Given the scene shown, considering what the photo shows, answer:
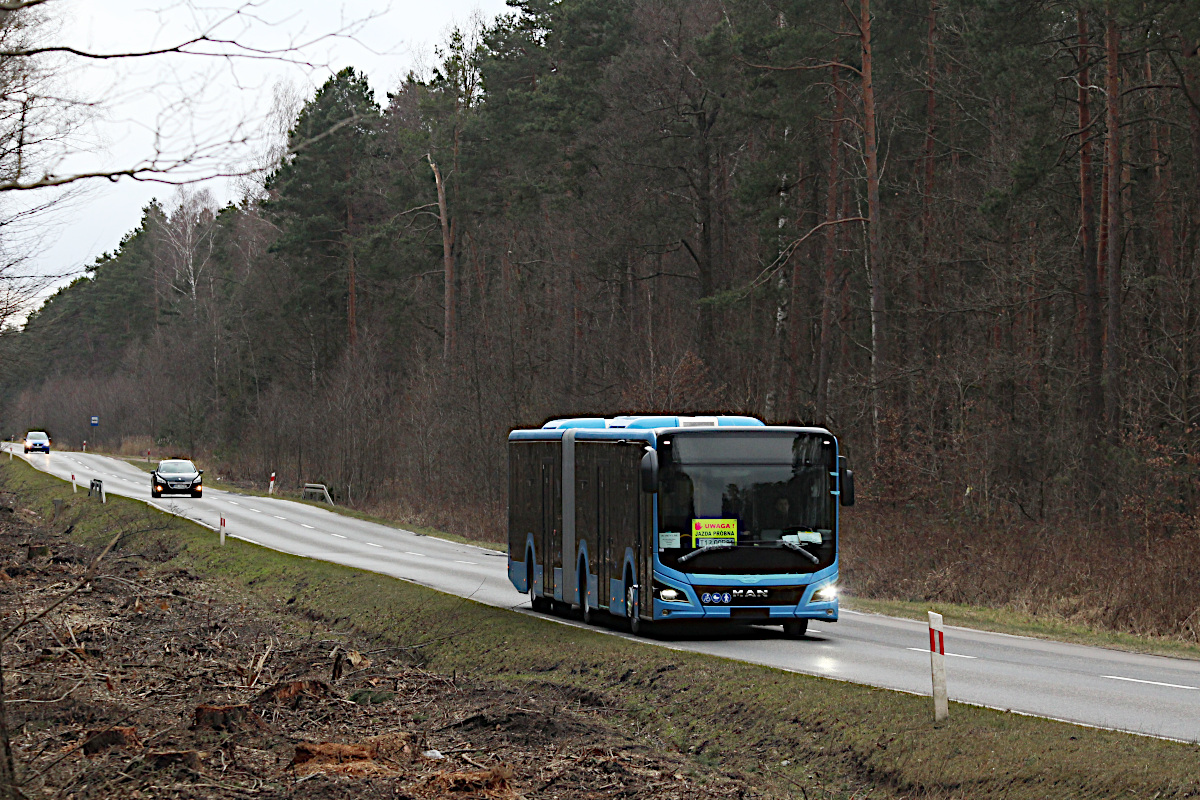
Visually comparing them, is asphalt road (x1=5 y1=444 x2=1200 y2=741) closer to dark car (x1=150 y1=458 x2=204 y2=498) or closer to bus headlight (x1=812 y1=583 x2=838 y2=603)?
bus headlight (x1=812 y1=583 x2=838 y2=603)

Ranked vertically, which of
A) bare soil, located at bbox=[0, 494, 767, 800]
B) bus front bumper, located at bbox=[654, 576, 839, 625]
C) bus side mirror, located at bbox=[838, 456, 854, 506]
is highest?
bus side mirror, located at bbox=[838, 456, 854, 506]

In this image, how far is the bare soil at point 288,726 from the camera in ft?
36.5

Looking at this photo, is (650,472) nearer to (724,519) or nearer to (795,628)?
(724,519)

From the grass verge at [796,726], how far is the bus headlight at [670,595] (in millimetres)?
A: 713

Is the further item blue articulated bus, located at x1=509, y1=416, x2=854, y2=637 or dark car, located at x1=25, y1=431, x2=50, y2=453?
dark car, located at x1=25, y1=431, x2=50, y2=453

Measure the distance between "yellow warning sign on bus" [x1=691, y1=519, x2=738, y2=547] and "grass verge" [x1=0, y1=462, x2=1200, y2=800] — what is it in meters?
1.56

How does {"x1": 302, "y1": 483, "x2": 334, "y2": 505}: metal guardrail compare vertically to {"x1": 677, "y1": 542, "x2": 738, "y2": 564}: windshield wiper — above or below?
below

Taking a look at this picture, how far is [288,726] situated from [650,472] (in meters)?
5.72

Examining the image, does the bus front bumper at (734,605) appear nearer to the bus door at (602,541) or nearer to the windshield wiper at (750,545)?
the windshield wiper at (750,545)

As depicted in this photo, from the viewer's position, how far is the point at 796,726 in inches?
547

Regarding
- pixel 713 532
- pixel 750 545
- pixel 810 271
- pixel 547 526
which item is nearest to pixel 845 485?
pixel 750 545

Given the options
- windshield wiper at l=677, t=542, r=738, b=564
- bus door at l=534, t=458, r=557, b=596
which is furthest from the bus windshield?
bus door at l=534, t=458, r=557, b=596

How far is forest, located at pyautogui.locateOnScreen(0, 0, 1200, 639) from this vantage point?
31.9 metres

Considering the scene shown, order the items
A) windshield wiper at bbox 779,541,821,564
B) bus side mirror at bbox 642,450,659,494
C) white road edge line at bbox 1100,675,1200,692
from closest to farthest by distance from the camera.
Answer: white road edge line at bbox 1100,675,1200,692, bus side mirror at bbox 642,450,659,494, windshield wiper at bbox 779,541,821,564
